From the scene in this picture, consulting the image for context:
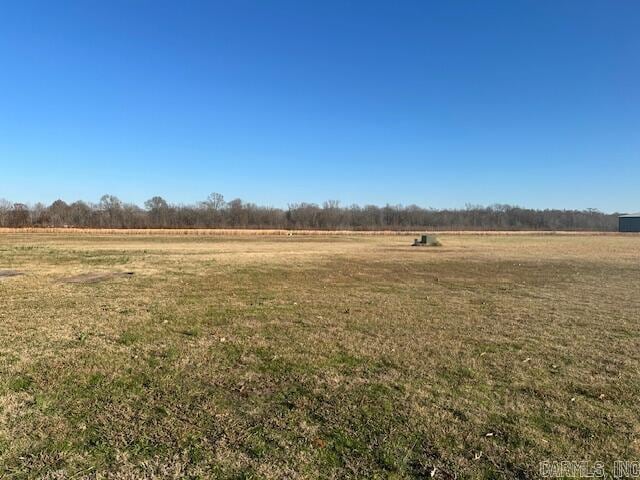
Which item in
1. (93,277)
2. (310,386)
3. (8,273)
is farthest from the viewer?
(8,273)

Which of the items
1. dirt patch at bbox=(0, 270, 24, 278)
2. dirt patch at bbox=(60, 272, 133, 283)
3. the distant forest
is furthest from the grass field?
the distant forest

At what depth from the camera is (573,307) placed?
38.1ft

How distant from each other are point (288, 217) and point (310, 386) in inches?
5954

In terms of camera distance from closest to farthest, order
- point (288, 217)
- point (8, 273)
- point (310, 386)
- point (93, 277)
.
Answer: point (310, 386), point (93, 277), point (8, 273), point (288, 217)

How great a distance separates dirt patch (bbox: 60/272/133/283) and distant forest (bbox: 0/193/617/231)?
366 feet

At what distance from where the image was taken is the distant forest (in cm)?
12950

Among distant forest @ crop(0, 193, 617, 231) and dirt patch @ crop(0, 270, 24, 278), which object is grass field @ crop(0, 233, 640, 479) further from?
distant forest @ crop(0, 193, 617, 231)

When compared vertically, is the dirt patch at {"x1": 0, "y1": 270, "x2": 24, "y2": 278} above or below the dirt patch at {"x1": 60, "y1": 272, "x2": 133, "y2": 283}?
above

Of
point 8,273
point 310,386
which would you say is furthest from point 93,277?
point 310,386

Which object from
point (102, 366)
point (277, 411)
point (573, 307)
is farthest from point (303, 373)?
point (573, 307)

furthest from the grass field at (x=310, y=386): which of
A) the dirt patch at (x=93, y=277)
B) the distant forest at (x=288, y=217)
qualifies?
the distant forest at (x=288, y=217)

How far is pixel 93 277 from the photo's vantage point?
16.5 m

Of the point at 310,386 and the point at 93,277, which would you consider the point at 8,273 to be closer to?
the point at 93,277

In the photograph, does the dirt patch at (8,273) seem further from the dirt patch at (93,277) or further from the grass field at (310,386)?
the grass field at (310,386)
